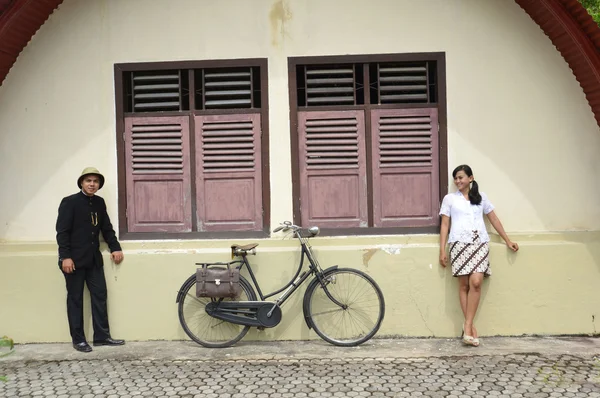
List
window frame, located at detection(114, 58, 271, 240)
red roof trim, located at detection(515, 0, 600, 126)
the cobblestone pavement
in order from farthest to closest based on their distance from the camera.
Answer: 1. window frame, located at detection(114, 58, 271, 240)
2. red roof trim, located at detection(515, 0, 600, 126)
3. the cobblestone pavement

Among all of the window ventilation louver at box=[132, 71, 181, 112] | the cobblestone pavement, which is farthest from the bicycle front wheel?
the window ventilation louver at box=[132, 71, 181, 112]

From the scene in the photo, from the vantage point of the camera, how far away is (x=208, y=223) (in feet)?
24.6

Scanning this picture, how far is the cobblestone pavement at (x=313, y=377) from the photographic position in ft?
17.9

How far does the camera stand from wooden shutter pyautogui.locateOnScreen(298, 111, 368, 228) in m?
7.43

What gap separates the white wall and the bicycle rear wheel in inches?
49.8

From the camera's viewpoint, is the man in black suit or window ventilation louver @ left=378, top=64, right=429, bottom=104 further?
window ventilation louver @ left=378, top=64, right=429, bottom=104

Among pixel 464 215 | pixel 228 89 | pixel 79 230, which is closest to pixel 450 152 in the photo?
pixel 464 215

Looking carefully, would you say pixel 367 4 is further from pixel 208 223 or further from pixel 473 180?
pixel 208 223

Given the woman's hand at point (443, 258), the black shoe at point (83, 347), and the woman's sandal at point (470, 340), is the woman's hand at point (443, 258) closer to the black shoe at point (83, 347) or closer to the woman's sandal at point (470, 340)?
the woman's sandal at point (470, 340)

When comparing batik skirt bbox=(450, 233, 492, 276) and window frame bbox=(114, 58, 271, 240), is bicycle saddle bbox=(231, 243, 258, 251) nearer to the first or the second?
window frame bbox=(114, 58, 271, 240)

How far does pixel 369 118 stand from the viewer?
744 cm

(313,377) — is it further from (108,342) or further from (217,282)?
(108,342)

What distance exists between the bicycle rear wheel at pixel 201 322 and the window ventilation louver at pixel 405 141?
7.21 feet

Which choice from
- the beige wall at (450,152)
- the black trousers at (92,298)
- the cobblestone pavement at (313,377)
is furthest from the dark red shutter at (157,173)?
the cobblestone pavement at (313,377)
